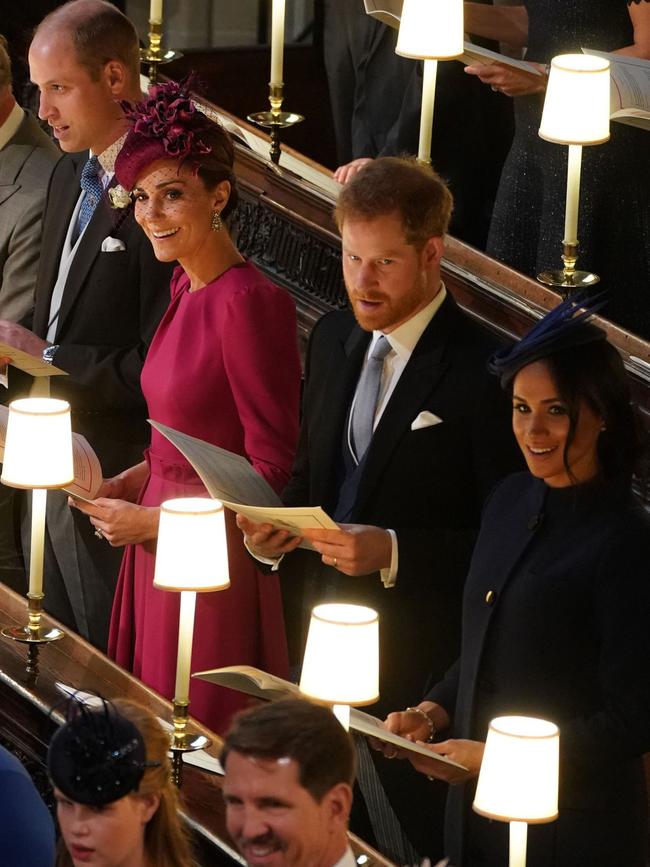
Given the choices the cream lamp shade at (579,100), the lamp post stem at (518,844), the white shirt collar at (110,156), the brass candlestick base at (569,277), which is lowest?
the lamp post stem at (518,844)

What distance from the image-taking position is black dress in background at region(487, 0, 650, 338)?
17.4ft

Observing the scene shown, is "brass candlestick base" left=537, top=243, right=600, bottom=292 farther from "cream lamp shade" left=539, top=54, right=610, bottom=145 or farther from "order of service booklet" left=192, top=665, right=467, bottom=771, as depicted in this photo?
"order of service booklet" left=192, top=665, right=467, bottom=771

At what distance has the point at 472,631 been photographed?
3.75 meters

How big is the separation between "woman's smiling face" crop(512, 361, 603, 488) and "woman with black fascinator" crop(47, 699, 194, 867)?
93 cm

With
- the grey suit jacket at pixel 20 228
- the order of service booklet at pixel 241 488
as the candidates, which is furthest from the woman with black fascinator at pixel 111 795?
the grey suit jacket at pixel 20 228

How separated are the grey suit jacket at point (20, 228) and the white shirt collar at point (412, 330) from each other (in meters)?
1.66

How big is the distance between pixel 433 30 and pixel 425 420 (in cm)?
137

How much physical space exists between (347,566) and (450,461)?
1.06ft

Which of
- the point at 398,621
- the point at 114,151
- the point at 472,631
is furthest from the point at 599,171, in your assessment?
the point at 472,631

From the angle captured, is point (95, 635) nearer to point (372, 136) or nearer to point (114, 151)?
point (114, 151)

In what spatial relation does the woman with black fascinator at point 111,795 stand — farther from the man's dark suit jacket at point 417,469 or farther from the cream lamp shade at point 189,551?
the man's dark suit jacket at point 417,469

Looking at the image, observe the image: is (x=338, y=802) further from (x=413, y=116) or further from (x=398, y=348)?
(x=413, y=116)

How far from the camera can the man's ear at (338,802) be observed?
294cm

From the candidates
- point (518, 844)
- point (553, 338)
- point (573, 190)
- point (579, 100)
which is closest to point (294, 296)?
point (573, 190)
